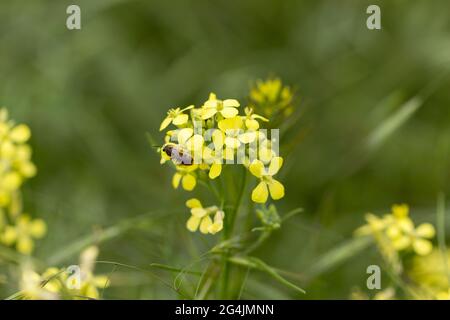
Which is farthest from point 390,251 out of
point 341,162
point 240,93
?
point 240,93

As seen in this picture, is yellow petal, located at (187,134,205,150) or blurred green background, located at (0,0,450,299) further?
blurred green background, located at (0,0,450,299)

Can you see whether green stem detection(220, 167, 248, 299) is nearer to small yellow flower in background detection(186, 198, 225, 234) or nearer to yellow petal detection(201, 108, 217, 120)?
small yellow flower in background detection(186, 198, 225, 234)

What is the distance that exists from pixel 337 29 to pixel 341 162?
2.32 ft

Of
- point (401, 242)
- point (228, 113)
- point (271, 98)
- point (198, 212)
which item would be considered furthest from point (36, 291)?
point (401, 242)

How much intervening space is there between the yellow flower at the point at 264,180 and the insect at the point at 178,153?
145 millimetres

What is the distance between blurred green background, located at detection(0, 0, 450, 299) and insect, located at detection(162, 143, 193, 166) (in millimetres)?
1233

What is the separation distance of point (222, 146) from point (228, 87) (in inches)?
66.3

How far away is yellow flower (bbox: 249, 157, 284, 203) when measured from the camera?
156 centimetres

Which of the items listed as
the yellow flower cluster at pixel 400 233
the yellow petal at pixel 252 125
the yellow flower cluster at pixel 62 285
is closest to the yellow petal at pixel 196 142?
the yellow petal at pixel 252 125

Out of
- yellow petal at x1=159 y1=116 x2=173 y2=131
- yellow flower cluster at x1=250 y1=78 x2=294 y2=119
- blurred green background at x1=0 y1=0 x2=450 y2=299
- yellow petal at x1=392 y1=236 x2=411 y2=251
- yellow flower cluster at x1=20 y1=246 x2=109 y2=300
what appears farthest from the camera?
blurred green background at x1=0 y1=0 x2=450 y2=299

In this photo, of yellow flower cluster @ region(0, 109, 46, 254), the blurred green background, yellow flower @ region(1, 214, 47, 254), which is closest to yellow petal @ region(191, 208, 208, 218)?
yellow flower cluster @ region(0, 109, 46, 254)
